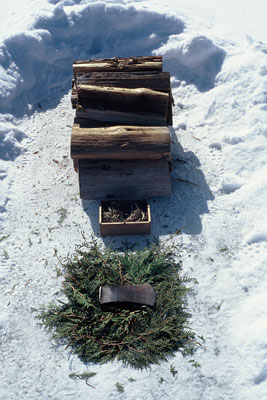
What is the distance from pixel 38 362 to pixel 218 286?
7.63 ft

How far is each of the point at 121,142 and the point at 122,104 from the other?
69 centimetres

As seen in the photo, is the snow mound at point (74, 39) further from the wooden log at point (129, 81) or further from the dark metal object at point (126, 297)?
the dark metal object at point (126, 297)

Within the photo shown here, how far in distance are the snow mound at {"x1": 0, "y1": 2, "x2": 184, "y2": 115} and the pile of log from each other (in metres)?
2.54

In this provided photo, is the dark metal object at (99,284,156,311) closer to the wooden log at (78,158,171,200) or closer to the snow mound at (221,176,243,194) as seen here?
the wooden log at (78,158,171,200)

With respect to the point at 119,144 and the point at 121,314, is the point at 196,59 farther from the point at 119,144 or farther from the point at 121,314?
the point at 121,314

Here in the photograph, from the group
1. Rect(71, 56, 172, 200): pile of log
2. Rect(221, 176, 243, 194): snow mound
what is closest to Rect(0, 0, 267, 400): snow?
Rect(221, 176, 243, 194): snow mound

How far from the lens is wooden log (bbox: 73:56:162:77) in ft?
21.7

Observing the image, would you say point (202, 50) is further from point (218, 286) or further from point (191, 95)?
point (218, 286)

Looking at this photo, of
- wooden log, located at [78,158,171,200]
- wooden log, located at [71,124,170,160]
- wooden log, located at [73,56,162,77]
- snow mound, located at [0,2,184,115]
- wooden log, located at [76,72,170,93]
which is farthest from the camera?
snow mound, located at [0,2,184,115]

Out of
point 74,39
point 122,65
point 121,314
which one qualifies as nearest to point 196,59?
point 122,65

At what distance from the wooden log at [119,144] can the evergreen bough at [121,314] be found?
136 centimetres

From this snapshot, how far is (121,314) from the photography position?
4.61 metres

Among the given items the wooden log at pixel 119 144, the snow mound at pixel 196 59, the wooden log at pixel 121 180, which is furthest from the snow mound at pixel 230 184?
the snow mound at pixel 196 59

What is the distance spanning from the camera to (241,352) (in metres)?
4.41
